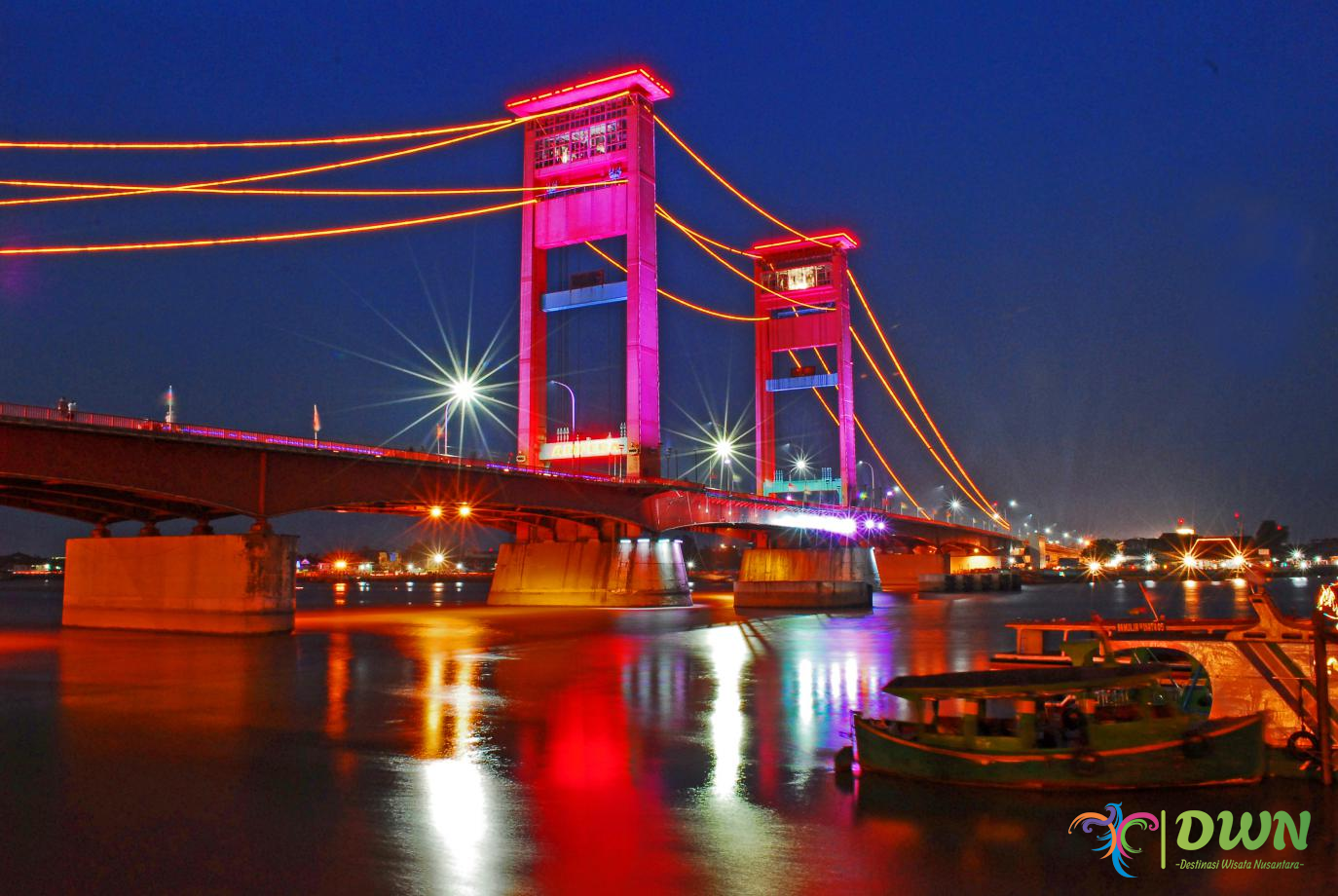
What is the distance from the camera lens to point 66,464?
3997 cm

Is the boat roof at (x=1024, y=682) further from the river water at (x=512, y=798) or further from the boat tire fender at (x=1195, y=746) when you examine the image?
the river water at (x=512, y=798)

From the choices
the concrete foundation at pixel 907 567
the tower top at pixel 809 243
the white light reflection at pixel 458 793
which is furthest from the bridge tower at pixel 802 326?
the white light reflection at pixel 458 793

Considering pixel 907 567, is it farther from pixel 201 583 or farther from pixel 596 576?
pixel 201 583

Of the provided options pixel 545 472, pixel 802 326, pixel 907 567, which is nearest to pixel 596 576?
pixel 545 472

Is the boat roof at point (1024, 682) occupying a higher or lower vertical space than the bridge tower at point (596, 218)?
lower

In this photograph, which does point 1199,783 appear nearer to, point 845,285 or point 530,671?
point 530,671

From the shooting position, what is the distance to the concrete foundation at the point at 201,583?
150 ft

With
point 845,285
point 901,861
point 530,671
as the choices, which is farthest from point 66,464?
point 845,285

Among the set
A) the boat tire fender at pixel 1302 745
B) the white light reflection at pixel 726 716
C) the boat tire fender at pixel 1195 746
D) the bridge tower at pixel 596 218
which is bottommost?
the white light reflection at pixel 726 716

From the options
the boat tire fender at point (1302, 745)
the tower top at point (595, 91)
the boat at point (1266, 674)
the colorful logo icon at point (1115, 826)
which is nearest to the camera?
the colorful logo icon at point (1115, 826)

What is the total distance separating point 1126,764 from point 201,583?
41.9 metres

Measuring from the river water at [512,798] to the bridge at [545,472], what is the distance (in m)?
13.6

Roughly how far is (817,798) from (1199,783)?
17.2 ft

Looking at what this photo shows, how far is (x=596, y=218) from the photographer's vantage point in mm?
71500
